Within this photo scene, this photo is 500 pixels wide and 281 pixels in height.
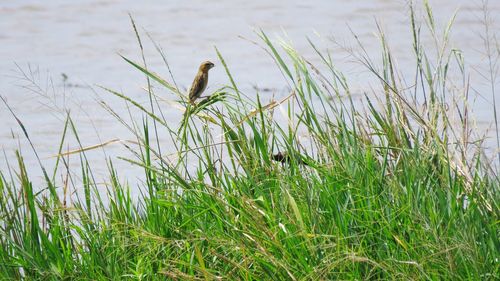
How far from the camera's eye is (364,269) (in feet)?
9.13

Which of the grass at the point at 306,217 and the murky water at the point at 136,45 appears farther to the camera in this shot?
the murky water at the point at 136,45

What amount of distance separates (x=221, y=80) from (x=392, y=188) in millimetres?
4615

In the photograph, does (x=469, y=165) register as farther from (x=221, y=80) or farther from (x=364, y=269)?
(x=221, y=80)

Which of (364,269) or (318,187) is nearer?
(364,269)

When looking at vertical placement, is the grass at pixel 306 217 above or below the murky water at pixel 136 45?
above

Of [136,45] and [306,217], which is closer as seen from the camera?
[306,217]

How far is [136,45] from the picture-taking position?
353 inches

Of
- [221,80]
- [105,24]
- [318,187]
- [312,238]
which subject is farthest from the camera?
[105,24]

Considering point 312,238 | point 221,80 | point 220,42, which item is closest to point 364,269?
point 312,238

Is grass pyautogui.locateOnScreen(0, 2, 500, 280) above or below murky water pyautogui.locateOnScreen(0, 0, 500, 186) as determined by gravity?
above

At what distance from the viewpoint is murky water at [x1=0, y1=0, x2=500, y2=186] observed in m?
6.89

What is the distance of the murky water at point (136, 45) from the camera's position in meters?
6.89

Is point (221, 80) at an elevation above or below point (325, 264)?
below

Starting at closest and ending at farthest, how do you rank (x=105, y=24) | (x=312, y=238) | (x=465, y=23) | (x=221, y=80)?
(x=312, y=238), (x=221, y=80), (x=465, y=23), (x=105, y=24)
